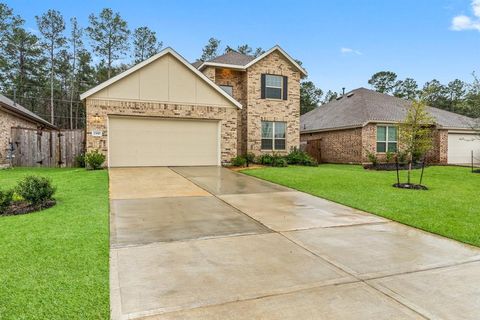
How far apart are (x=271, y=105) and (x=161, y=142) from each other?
23.8ft

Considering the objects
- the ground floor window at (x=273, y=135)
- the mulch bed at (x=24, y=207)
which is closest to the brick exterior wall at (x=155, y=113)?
the ground floor window at (x=273, y=135)

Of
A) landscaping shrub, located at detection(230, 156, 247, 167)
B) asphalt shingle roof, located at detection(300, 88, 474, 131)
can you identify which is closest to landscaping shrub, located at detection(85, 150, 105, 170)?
landscaping shrub, located at detection(230, 156, 247, 167)

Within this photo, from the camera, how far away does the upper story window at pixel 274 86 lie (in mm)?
19672

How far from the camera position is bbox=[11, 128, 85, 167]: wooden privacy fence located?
1623cm

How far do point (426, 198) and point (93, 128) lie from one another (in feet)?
44.2

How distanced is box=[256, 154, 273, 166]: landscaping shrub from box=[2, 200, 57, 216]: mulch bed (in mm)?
12225

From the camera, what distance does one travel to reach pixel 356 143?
67.2ft

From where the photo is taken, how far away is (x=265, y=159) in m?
18.4

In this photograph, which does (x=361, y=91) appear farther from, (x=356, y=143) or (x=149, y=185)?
(x=149, y=185)

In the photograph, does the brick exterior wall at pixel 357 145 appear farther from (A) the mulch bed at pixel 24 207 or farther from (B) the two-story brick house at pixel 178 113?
(A) the mulch bed at pixel 24 207

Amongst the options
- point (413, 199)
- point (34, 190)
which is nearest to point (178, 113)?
point (34, 190)

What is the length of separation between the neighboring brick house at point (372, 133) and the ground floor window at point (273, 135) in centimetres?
419

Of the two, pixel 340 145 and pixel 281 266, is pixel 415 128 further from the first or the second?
pixel 340 145

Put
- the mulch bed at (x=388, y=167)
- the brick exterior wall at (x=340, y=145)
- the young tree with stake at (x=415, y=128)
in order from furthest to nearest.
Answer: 1. the brick exterior wall at (x=340, y=145)
2. the mulch bed at (x=388, y=167)
3. the young tree with stake at (x=415, y=128)
